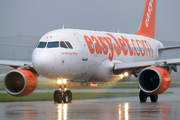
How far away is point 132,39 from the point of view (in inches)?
1119

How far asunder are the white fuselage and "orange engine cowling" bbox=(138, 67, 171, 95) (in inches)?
110

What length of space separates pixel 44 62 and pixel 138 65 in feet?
18.7

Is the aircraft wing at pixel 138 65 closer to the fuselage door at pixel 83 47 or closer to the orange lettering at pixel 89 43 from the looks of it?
the orange lettering at pixel 89 43

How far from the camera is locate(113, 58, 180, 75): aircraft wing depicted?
70.9 ft

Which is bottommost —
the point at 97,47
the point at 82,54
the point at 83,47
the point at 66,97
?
the point at 66,97

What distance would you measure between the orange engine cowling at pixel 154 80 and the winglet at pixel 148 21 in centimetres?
1056

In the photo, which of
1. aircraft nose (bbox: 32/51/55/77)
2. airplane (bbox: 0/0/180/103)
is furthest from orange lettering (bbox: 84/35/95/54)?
aircraft nose (bbox: 32/51/55/77)

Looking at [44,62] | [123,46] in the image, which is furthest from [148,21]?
[44,62]

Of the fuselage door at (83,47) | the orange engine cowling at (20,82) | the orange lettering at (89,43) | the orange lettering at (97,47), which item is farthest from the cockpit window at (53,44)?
the orange lettering at (97,47)

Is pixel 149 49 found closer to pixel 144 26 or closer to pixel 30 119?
pixel 144 26

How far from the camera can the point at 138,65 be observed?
22875 mm

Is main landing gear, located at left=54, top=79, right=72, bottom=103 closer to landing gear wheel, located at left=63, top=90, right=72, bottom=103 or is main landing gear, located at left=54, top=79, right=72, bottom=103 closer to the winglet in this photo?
landing gear wheel, located at left=63, top=90, right=72, bottom=103

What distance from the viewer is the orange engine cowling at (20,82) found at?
2196 cm

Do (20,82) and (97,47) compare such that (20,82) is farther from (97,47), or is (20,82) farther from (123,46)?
(123,46)
